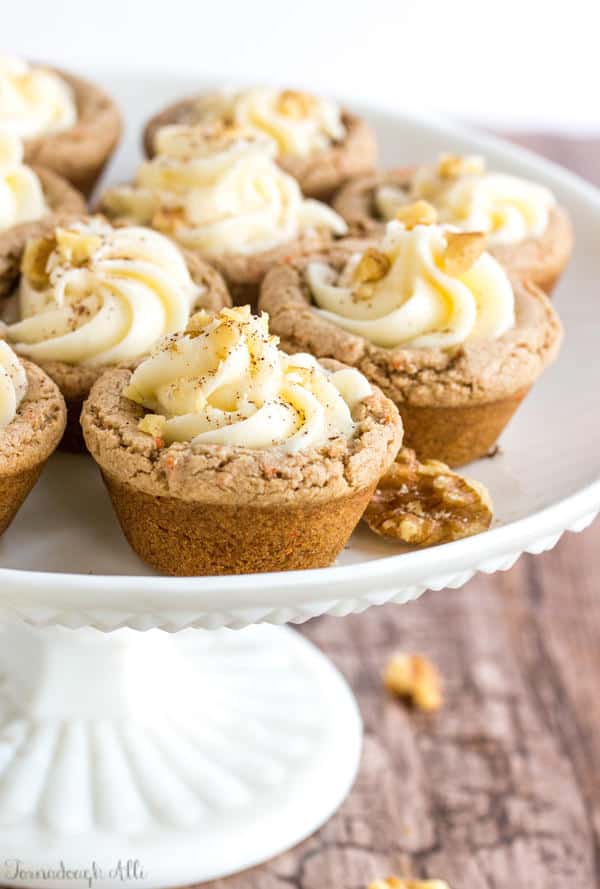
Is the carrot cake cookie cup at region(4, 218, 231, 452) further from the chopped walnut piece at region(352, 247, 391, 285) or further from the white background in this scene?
the white background

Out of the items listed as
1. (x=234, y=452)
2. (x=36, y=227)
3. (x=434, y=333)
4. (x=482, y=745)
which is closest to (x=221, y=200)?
(x=36, y=227)

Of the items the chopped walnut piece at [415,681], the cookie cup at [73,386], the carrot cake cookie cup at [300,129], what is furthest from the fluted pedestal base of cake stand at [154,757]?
the carrot cake cookie cup at [300,129]

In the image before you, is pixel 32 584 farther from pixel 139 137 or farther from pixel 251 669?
pixel 139 137

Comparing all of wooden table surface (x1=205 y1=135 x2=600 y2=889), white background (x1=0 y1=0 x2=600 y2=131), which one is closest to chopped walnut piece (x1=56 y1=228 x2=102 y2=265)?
wooden table surface (x1=205 y1=135 x2=600 y2=889)

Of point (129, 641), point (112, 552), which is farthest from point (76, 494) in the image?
point (129, 641)

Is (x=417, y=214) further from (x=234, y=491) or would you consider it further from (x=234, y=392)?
(x=234, y=491)

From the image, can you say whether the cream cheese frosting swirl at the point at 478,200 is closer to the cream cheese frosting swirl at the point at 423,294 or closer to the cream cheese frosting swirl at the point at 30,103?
the cream cheese frosting swirl at the point at 423,294
